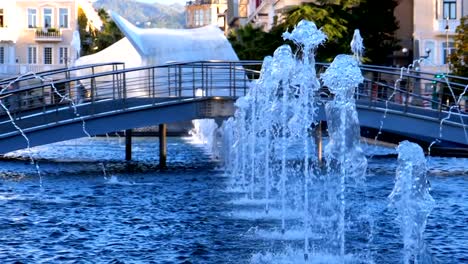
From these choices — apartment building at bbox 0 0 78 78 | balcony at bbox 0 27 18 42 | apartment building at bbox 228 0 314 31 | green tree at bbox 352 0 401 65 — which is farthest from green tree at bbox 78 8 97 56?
green tree at bbox 352 0 401 65

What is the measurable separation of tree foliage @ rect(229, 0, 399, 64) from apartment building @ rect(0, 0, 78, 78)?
22421 millimetres

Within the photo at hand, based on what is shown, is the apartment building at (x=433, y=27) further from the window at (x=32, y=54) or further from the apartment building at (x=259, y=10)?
the window at (x=32, y=54)

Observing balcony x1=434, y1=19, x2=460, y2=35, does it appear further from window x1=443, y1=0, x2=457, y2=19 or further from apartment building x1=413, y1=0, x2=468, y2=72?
window x1=443, y1=0, x2=457, y2=19

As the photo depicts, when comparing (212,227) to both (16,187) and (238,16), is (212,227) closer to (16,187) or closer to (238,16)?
(16,187)

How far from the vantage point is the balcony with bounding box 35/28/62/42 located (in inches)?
3275

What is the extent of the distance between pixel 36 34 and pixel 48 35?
2.94 feet

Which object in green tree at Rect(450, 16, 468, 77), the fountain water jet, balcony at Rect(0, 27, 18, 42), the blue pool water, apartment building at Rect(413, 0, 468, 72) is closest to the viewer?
the fountain water jet

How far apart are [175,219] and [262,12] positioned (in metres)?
66.5

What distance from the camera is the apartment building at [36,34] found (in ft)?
270

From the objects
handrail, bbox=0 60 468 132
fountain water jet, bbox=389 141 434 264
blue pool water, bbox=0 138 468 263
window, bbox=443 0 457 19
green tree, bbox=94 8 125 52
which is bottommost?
blue pool water, bbox=0 138 468 263

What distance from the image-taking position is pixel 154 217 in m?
18.0

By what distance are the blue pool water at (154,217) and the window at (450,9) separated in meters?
32.5

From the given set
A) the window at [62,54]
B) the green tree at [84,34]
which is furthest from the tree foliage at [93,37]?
the window at [62,54]

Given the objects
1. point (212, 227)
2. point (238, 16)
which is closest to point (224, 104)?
point (212, 227)
